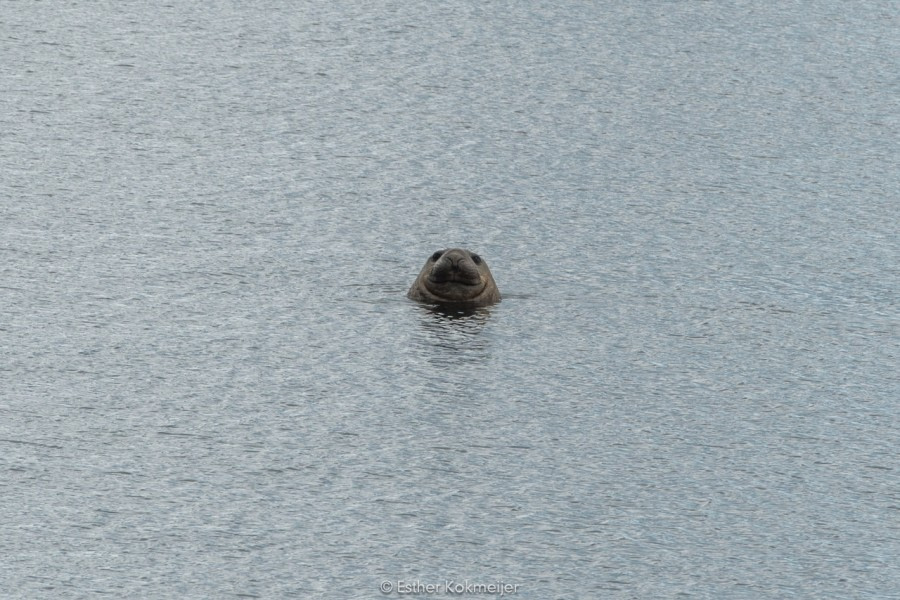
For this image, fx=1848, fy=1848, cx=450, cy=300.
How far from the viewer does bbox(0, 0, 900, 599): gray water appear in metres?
10.5

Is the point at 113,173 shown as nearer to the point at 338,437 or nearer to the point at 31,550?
the point at 338,437

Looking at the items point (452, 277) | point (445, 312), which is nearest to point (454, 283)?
point (452, 277)

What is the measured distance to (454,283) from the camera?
14.9 meters

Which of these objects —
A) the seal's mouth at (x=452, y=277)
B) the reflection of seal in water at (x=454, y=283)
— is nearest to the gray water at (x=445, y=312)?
the reflection of seal in water at (x=454, y=283)

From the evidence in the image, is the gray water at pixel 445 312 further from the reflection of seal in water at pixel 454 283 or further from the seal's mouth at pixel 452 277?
the seal's mouth at pixel 452 277

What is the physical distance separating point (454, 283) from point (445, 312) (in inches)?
10.1

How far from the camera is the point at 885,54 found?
23.4m

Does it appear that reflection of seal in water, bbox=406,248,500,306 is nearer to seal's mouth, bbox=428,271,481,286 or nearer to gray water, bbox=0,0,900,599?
seal's mouth, bbox=428,271,481,286

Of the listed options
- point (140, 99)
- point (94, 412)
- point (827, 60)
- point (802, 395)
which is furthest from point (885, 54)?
point (94, 412)

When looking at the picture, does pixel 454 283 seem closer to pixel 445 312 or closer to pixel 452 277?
pixel 452 277

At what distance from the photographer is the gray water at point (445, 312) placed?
10484 millimetres

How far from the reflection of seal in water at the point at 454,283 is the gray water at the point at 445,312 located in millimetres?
235

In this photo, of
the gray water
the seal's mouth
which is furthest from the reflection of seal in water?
the gray water

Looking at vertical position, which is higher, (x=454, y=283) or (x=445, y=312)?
(x=454, y=283)
